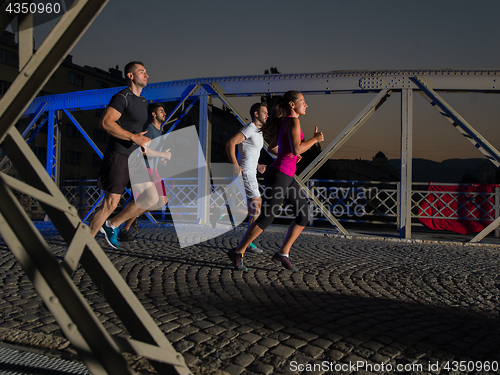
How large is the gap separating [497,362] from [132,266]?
352 centimetres

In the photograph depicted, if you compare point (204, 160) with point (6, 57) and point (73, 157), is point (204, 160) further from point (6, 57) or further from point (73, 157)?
point (73, 157)

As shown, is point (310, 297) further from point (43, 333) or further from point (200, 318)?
point (43, 333)

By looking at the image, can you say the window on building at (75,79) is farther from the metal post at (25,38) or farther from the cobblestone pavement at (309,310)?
the metal post at (25,38)

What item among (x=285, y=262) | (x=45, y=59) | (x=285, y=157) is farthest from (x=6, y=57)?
(x=45, y=59)

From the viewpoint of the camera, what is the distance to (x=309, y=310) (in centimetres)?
295

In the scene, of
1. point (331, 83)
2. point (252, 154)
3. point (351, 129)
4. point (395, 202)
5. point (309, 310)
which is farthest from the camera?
point (395, 202)

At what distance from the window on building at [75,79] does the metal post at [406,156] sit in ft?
157

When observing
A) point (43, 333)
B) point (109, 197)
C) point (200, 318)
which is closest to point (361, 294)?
point (200, 318)

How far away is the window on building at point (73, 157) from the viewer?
1882 inches

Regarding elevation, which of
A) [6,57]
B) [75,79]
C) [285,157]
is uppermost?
[6,57]

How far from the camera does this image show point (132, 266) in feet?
14.6

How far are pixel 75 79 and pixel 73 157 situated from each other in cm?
950

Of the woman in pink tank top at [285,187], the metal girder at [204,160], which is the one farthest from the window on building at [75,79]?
the woman in pink tank top at [285,187]

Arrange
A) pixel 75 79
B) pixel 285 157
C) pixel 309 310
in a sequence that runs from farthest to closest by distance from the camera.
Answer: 1. pixel 75 79
2. pixel 285 157
3. pixel 309 310
